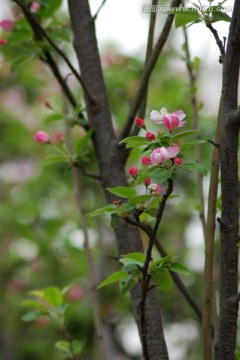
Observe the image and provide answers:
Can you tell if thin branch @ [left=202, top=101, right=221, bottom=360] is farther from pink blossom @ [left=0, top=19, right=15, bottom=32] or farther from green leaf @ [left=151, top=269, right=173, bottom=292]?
pink blossom @ [left=0, top=19, right=15, bottom=32]

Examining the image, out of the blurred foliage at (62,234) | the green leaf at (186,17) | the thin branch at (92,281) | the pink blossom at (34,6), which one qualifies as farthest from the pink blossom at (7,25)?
the blurred foliage at (62,234)

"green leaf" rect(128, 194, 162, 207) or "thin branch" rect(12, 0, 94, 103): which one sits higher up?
"thin branch" rect(12, 0, 94, 103)

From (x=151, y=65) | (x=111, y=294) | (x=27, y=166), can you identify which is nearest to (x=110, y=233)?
(x=111, y=294)

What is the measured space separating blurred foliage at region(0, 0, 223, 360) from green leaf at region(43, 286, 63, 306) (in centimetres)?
117

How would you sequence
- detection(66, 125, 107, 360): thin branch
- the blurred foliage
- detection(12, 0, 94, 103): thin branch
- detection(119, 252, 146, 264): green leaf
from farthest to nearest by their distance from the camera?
the blurred foliage → detection(66, 125, 107, 360): thin branch → detection(12, 0, 94, 103): thin branch → detection(119, 252, 146, 264): green leaf

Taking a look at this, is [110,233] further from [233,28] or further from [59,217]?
[233,28]

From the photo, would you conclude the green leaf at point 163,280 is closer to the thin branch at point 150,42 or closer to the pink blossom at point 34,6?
the thin branch at point 150,42

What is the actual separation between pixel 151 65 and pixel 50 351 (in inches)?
84.7

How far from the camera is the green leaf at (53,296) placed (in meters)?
1.34

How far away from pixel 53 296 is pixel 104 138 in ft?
1.20

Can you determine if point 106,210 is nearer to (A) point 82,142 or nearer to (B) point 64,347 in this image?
(A) point 82,142

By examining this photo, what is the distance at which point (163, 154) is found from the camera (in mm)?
Answer: 759

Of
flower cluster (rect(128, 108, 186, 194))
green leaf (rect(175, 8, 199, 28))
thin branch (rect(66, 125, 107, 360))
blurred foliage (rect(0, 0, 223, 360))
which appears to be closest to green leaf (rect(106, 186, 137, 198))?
flower cluster (rect(128, 108, 186, 194))

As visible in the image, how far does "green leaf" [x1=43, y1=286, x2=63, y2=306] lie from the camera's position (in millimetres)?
1341
